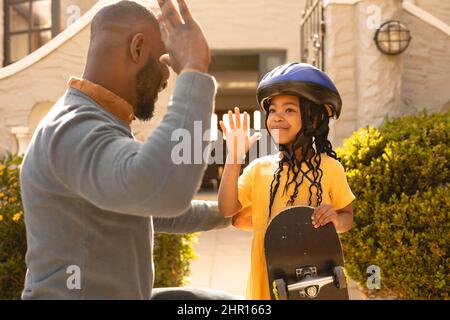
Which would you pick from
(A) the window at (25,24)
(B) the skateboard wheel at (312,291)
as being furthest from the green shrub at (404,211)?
(A) the window at (25,24)

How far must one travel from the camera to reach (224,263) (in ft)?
20.3

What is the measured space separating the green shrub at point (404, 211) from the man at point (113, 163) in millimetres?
2899

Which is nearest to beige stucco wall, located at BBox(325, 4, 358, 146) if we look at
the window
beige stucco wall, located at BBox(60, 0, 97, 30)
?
beige stucco wall, located at BBox(60, 0, 97, 30)

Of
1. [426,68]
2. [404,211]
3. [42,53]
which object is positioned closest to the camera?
[404,211]

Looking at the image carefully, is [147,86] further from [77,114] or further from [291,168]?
[291,168]

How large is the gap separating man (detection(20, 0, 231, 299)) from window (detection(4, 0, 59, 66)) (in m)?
8.86

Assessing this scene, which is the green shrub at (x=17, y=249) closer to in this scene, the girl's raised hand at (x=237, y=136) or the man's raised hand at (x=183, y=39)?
the girl's raised hand at (x=237, y=136)

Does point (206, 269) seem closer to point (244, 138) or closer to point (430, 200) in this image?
point (430, 200)

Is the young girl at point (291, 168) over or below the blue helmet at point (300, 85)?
below

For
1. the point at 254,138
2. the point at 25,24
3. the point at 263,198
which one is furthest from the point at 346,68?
the point at 25,24

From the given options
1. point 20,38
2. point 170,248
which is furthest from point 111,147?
point 20,38

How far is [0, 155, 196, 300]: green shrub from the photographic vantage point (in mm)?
3816

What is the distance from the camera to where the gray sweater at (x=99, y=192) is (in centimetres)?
105

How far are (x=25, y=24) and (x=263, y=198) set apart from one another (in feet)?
29.8
